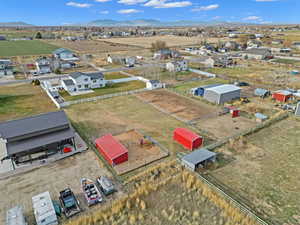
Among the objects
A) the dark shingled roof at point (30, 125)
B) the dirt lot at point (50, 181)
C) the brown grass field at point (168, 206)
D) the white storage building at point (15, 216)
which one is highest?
the dark shingled roof at point (30, 125)

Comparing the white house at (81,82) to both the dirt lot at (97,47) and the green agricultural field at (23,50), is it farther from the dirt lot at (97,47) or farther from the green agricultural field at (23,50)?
the green agricultural field at (23,50)

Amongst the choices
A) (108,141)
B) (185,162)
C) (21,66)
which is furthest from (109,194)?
(21,66)

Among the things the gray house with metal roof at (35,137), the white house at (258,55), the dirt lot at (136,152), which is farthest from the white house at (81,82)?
the white house at (258,55)

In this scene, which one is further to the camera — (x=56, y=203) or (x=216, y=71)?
(x=216, y=71)

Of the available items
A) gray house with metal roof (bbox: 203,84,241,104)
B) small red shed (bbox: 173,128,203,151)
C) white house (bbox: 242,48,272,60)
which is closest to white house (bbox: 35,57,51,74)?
gray house with metal roof (bbox: 203,84,241,104)

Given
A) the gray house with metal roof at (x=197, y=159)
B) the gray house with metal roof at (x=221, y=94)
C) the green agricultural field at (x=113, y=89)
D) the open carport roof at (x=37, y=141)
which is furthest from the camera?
the green agricultural field at (x=113, y=89)

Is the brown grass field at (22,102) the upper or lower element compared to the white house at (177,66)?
lower

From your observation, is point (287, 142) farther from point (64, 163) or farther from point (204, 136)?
point (64, 163)
